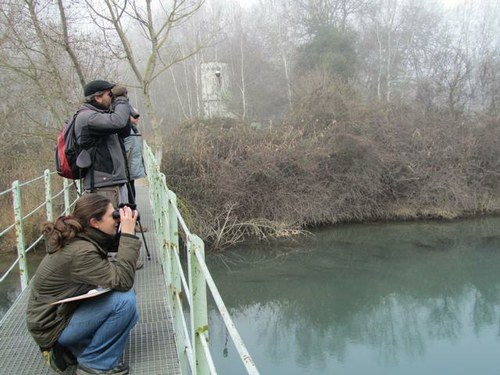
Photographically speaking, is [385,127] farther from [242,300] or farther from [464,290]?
[242,300]

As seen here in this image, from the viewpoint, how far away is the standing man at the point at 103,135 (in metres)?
3.23

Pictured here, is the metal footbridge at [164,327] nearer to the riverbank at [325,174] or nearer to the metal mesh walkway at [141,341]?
the metal mesh walkway at [141,341]

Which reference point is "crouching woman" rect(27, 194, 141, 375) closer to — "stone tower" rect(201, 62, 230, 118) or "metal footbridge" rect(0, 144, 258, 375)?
"metal footbridge" rect(0, 144, 258, 375)

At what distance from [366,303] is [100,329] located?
868 centimetres

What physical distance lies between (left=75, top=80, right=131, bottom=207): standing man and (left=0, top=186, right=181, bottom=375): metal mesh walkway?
0.81 meters

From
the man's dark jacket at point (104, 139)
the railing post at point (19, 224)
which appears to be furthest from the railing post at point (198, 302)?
the railing post at point (19, 224)

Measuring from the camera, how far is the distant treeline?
46.8 feet

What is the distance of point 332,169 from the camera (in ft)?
54.5

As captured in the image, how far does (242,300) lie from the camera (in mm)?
10711

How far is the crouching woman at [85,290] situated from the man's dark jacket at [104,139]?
0.91m

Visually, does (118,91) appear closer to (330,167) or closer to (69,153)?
(69,153)

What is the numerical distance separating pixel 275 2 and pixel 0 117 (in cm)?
2421

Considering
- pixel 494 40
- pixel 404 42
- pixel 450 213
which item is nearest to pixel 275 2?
pixel 404 42

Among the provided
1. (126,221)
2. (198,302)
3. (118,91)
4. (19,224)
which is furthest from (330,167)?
(198,302)
